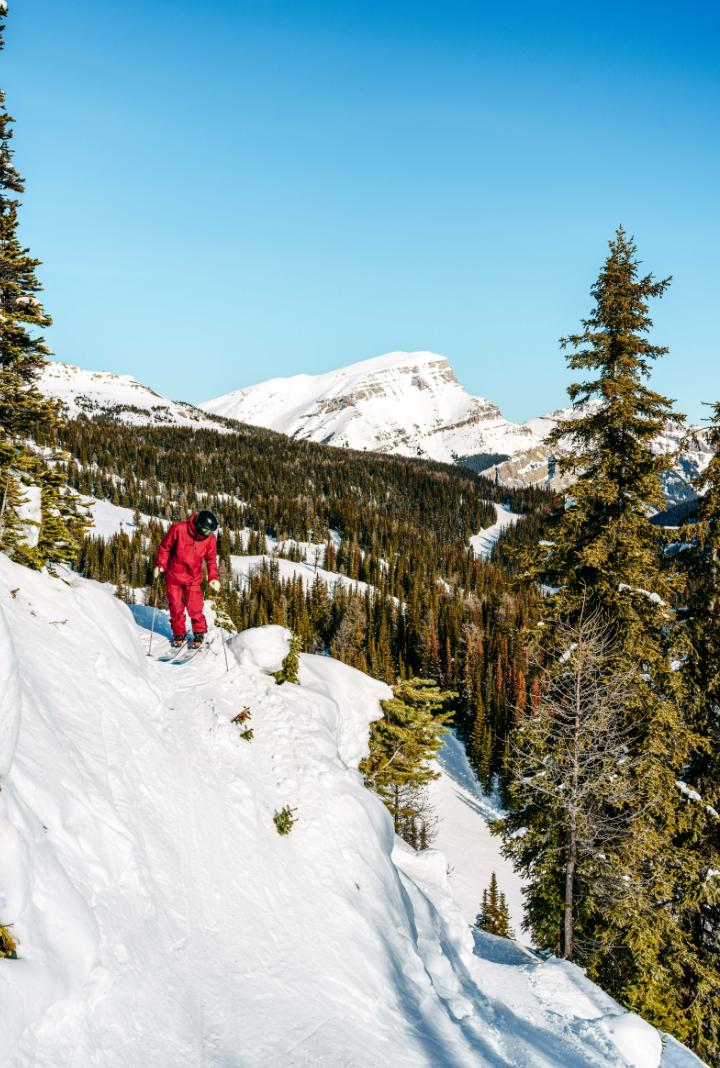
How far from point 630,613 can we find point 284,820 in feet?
28.1

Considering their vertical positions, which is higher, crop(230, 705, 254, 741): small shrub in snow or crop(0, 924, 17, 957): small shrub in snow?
crop(0, 924, 17, 957): small shrub in snow

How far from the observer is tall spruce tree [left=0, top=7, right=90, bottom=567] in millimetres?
8195

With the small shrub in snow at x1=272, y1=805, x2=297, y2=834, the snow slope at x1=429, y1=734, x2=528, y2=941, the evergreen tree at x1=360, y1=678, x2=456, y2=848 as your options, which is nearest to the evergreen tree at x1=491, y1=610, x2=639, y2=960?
the evergreen tree at x1=360, y1=678, x2=456, y2=848

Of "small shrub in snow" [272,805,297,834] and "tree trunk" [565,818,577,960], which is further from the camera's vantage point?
"tree trunk" [565,818,577,960]

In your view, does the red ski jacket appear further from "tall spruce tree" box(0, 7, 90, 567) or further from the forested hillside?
the forested hillside

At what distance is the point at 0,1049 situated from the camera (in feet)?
9.66

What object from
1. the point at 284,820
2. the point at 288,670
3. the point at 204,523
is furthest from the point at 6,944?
the point at 204,523

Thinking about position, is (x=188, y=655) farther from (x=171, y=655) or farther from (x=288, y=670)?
(x=288, y=670)

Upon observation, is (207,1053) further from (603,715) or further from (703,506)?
(703,506)

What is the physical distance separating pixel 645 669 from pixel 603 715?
1502mm

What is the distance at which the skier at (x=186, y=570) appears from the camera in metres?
10.7

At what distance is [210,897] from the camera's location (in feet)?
19.0

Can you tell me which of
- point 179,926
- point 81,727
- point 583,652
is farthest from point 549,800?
point 81,727

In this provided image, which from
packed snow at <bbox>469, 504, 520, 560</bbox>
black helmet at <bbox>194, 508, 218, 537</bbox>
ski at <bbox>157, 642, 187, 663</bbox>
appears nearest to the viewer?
ski at <bbox>157, 642, 187, 663</bbox>
